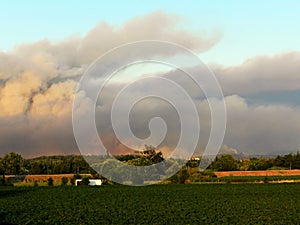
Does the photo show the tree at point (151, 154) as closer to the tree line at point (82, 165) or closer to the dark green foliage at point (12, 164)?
the tree line at point (82, 165)

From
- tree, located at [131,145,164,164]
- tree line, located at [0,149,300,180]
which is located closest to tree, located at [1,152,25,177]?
tree line, located at [0,149,300,180]

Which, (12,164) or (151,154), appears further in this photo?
(12,164)

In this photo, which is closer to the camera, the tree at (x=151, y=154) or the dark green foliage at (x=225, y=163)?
the tree at (x=151, y=154)

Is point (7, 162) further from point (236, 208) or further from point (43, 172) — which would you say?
point (236, 208)

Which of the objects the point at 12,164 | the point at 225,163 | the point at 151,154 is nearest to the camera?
the point at 151,154

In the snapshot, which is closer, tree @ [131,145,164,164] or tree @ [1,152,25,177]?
tree @ [131,145,164,164]

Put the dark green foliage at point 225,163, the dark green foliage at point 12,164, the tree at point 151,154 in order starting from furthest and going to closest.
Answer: the dark green foliage at point 225,163, the dark green foliage at point 12,164, the tree at point 151,154

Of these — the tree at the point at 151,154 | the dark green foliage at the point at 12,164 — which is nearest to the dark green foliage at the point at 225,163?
the tree at the point at 151,154

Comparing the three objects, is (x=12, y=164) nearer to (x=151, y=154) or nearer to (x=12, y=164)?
(x=12, y=164)

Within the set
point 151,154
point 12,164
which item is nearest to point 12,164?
point 12,164

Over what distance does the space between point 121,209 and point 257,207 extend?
30.4 ft

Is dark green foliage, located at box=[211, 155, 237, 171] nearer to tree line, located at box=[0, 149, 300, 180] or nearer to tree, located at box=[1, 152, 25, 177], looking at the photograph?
tree line, located at box=[0, 149, 300, 180]

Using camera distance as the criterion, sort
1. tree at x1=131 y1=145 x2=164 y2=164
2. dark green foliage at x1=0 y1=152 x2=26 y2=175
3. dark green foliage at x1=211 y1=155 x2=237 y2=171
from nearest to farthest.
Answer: tree at x1=131 y1=145 x2=164 y2=164 → dark green foliage at x1=0 y1=152 x2=26 y2=175 → dark green foliage at x1=211 y1=155 x2=237 y2=171

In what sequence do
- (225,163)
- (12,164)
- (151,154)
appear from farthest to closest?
(225,163)
(12,164)
(151,154)
